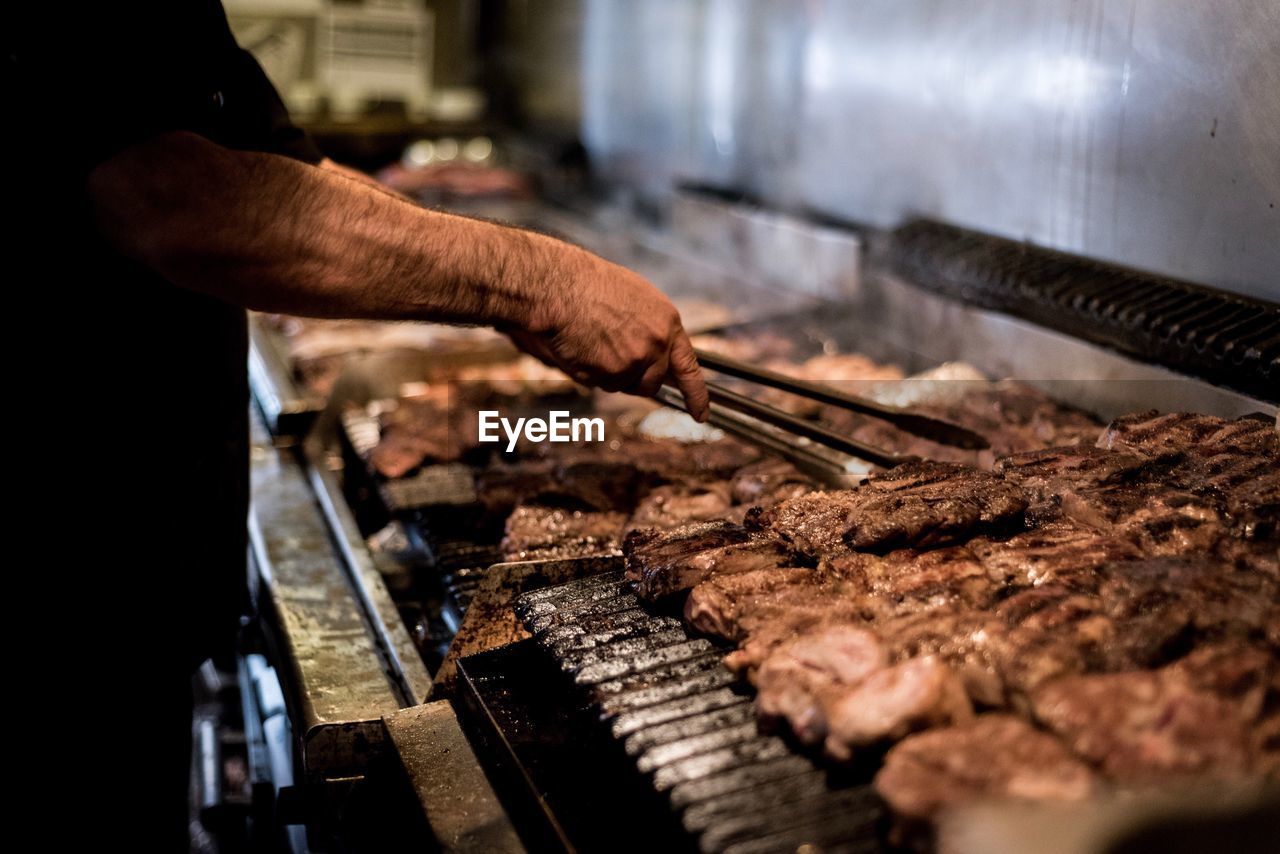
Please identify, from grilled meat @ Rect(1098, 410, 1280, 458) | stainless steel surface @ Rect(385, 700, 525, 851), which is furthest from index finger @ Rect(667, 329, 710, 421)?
grilled meat @ Rect(1098, 410, 1280, 458)

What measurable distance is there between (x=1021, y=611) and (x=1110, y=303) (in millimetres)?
2090

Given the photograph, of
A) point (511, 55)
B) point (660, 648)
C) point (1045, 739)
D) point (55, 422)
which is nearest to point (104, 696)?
point (55, 422)

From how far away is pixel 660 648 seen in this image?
2.50 m

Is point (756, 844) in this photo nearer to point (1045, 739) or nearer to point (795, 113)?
point (1045, 739)

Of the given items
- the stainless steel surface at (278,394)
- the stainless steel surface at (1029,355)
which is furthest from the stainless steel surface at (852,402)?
the stainless steel surface at (278,394)

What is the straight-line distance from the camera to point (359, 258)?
2461 mm

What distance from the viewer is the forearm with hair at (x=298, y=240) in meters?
2.31

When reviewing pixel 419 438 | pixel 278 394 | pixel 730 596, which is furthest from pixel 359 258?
pixel 278 394

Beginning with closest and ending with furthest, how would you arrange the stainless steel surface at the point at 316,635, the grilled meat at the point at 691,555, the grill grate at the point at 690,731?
the grill grate at the point at 690,731, the grilled meat at the point at 691,555, the stainless steel surface at the point at 316,635

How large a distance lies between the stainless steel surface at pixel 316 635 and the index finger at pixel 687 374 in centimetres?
115

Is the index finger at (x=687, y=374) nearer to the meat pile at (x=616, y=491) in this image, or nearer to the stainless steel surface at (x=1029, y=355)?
Result: the meat pile at (x=616, y=491)

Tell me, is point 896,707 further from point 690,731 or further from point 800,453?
point 800,453

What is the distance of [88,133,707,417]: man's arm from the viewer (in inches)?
91.0

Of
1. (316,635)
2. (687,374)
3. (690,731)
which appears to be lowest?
(316,635)
